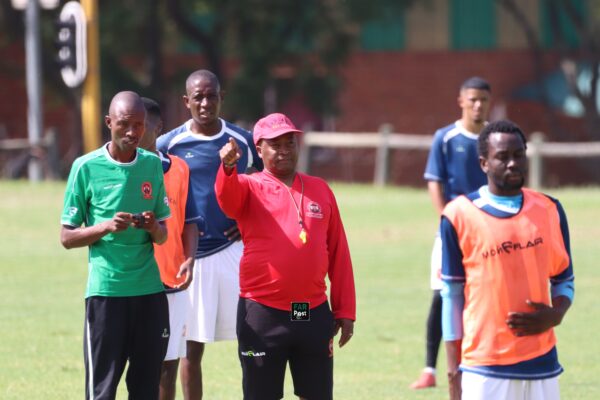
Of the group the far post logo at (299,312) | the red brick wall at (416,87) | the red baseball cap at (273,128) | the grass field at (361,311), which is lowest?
the grass field at (361,311)

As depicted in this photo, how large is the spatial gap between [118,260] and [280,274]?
884mm

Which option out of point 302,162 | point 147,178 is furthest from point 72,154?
point 147,178

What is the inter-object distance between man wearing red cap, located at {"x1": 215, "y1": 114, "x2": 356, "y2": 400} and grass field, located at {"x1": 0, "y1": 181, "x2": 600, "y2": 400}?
118 inches

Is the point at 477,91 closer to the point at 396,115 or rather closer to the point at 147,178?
the point at 147,178

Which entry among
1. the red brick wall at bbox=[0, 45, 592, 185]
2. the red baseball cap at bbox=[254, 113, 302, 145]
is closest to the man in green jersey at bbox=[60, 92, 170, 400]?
the red baseball cap at bbox=[254, 113, 302, 145]

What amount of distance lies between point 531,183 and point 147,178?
2127 cm

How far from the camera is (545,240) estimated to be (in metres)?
6.16

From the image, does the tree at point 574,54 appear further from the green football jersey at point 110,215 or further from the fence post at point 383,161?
the green football jersey at point 110,215

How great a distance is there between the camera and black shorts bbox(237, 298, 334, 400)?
23.2ft

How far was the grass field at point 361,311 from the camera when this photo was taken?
10581 mm

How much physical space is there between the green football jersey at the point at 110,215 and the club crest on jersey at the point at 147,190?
0.02 meters

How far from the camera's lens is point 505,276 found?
6.09 meters

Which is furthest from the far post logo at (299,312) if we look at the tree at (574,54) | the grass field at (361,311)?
the tree at (574,54)

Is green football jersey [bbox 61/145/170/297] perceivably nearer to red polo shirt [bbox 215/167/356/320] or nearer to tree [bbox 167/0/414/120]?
red polo shirt [bbox 215/167/356/320]
